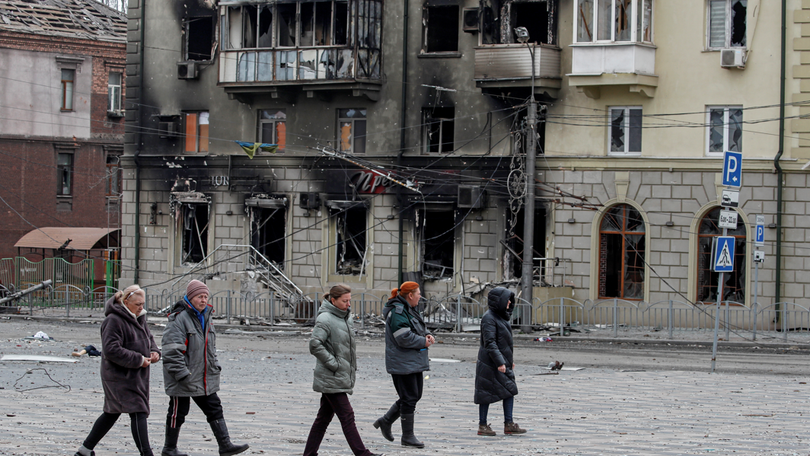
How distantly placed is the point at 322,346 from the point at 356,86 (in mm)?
22257

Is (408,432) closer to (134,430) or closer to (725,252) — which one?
(134,430)

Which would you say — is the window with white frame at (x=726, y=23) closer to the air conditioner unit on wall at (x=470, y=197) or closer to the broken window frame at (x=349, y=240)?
the air conditioner unit on wall at (x=470, y=197)

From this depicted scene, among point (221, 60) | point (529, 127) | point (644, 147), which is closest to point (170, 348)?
point (529, 127)

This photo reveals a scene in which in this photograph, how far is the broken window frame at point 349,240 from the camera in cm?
3219

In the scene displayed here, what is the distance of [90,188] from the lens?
149 feet

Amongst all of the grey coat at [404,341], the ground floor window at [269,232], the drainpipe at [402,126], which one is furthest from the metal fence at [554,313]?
the grey coat at [404,341]

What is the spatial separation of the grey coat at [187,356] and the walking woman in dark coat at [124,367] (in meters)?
0.18

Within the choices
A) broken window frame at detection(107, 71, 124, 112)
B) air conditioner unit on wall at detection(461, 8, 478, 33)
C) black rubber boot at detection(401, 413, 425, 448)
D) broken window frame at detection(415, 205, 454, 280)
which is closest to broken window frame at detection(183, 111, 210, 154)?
broken window frame at detection(415, 205, 454, 280)

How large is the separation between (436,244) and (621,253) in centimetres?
554

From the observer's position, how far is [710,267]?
2859cm

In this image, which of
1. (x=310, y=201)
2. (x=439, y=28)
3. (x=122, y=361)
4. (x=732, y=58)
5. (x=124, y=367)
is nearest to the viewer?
(x=122, y=361)

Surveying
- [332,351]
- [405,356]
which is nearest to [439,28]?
[405,356]

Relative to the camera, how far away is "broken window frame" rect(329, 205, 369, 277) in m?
32.2

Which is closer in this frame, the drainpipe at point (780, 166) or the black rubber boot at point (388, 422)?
the black rubber boot at point (388, 422)
